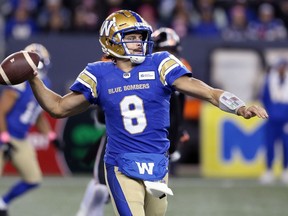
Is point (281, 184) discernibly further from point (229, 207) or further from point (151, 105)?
point (151, 105)

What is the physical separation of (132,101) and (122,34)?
0.40 meters

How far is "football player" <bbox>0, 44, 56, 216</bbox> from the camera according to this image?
27.3ft

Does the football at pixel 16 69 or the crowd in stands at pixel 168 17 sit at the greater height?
the football at pixel 16 69

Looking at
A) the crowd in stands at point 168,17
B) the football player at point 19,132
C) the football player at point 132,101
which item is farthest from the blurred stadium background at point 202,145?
the football player at point 132,101

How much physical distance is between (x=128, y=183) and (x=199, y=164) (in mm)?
7811

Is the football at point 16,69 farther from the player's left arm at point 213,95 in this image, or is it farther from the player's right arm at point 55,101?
the player's left arm at point 213,95

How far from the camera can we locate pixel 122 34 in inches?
203

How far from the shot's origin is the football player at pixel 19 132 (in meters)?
8.31

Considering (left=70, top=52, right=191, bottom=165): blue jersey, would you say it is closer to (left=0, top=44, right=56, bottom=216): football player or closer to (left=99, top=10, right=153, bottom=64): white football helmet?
(left=99, top=10, right=153, bottom=64): white football helmet

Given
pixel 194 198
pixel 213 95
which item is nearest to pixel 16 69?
pixel 213 95

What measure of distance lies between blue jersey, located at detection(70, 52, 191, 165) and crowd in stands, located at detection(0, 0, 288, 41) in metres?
8.29

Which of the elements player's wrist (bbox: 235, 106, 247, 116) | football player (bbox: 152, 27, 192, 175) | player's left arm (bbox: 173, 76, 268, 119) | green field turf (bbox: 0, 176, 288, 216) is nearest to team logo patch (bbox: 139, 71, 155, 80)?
player's left arm (bbox: 173, 76, 268, 119)

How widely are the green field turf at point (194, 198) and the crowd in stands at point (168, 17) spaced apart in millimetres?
2831

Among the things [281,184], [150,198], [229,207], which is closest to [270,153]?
[281,184]
